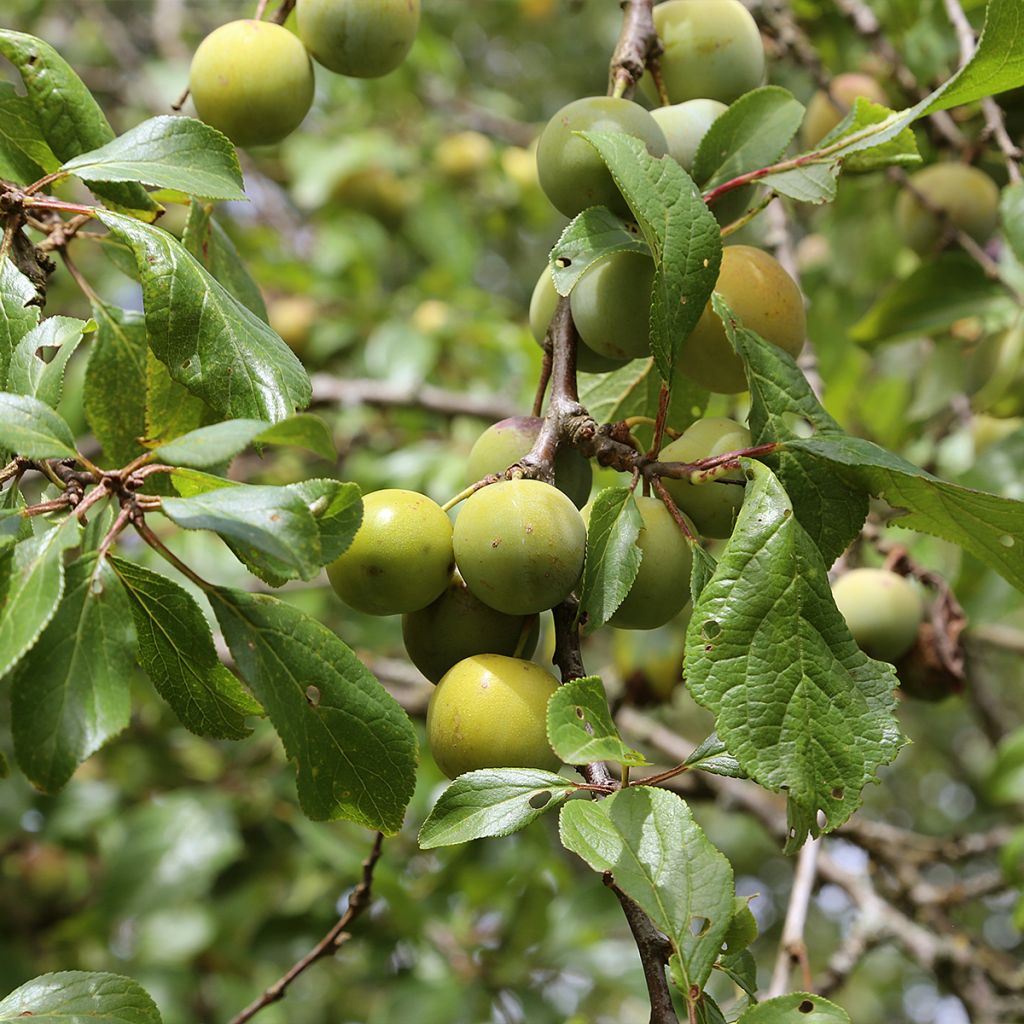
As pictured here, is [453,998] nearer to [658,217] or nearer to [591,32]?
[658,217]

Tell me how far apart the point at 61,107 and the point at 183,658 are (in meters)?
0.52

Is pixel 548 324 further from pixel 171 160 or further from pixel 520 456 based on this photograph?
pixel 171 160

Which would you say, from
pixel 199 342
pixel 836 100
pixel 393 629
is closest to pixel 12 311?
pixel 199 342

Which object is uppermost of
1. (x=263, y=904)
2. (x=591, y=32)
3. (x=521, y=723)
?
(x=521, y=723)

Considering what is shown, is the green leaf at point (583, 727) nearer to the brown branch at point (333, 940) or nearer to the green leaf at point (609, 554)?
the green leaf at point (609, 554)

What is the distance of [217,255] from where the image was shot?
44.5 inches

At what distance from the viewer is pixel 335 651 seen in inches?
31.5

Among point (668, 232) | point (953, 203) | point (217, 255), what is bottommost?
point (953, 203)

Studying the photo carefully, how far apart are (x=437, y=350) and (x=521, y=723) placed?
212 centimetres

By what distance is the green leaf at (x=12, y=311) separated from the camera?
92 centimetres

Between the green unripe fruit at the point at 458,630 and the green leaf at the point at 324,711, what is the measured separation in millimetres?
111

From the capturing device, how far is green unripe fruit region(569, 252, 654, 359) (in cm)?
96

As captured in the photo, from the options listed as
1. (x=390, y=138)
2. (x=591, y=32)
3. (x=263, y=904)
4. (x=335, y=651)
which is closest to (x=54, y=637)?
(x=335, y=651)

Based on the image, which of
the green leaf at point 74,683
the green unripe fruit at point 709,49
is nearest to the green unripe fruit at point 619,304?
the green unripe fruit at point 709,49
